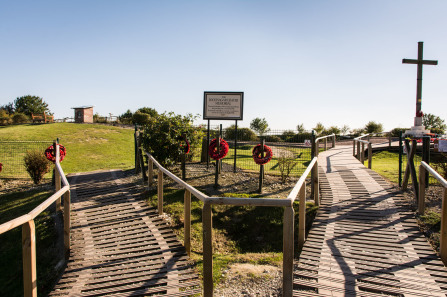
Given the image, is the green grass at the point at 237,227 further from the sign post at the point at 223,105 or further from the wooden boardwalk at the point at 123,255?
the sign post at the point at 223,105

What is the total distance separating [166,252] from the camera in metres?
5.21

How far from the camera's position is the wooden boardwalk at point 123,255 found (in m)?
4.29

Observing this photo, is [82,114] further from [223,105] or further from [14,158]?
[223,105]

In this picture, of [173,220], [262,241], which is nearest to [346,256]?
[262,241]

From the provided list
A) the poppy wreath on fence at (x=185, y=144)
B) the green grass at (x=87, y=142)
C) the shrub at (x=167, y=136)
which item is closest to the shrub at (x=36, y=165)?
the green grass at (x=87, y=142)

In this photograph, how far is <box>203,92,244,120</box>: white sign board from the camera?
11742mm

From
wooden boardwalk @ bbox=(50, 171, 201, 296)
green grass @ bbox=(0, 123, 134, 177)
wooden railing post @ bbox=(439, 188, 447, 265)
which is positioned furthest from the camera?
green grass @ bbox=(0, 123, 134, 177)

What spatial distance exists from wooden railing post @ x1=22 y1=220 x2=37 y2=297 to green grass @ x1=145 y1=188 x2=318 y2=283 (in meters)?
2.58

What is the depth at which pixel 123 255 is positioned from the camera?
5223mm

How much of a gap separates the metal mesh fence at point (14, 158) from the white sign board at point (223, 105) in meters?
7.27

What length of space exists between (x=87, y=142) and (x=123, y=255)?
2125 centimetres

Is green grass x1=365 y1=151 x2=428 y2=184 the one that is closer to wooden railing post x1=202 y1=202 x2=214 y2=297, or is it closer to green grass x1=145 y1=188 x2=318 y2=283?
green grass x1=145 y1=188 x2=318 y2=283

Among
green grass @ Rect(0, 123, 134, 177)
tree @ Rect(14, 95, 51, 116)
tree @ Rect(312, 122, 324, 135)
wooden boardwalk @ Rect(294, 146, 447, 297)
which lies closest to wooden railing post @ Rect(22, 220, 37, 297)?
wooden boardwalk @ Rect(294, 146, 447, 297)

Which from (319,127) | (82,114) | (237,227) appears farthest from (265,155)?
(82,114)
